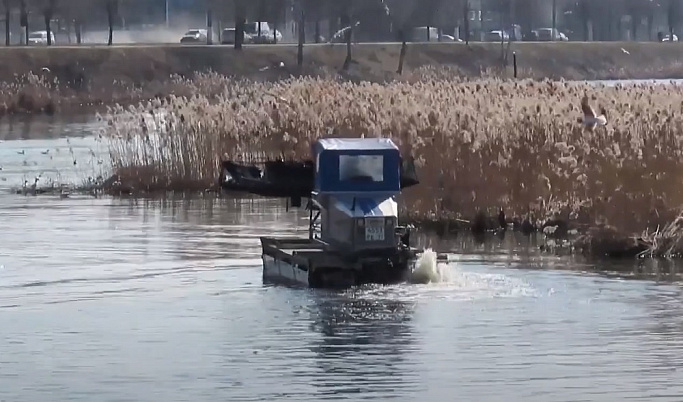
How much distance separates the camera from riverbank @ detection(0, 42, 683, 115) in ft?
213

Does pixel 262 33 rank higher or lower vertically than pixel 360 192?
higher

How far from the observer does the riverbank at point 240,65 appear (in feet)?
213

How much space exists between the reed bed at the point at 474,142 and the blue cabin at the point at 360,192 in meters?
4.02

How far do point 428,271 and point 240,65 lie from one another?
5781 cm

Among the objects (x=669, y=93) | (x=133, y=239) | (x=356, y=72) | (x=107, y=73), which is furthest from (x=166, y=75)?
(x=133, y=239)

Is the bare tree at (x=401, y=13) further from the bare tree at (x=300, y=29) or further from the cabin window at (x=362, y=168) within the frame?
the cabin window at (x=362, y=168)

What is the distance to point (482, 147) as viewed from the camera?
80.6 ft

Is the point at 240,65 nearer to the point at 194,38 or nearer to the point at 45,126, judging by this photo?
the point at 194,38

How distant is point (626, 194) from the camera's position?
21.6 meters

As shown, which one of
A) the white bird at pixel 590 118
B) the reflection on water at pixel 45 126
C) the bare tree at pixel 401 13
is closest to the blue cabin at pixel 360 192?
the white bird at pixel 590 118

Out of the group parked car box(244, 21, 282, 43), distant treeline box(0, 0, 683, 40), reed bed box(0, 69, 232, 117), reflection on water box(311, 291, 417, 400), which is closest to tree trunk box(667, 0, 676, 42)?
distant treeline box(0, 0, 683, 40)

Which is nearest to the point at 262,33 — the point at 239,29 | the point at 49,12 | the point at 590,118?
the point at 239,29

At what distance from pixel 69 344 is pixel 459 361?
339 centimetres

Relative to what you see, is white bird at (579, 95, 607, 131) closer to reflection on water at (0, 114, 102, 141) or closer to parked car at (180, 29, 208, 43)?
reflection on water at (0, 114, 102, 141)
